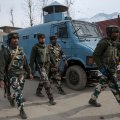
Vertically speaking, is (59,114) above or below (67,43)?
below

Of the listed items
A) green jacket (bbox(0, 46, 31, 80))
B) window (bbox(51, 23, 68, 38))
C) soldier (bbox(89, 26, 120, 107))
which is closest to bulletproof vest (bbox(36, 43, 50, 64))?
green jacket (bbox(0, 46, 31, 80))

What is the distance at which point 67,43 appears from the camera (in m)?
9.43

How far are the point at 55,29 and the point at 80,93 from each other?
239 centimetres

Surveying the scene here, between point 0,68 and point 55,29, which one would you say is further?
point 55,29

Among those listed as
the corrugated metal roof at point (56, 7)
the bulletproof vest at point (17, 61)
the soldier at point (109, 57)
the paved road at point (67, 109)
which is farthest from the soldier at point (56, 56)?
the corrugated metal roof at point (56, 7)

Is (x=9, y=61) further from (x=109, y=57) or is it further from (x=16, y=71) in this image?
(x=109, y=57)

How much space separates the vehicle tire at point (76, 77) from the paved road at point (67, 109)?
0.39 metres

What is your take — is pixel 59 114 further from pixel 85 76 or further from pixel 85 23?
pixel 85 23

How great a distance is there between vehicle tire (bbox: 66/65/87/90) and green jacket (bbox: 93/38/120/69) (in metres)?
2.71

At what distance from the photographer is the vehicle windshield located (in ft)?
30.9

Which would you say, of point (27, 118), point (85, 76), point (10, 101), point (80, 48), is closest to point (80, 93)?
point (85, 76)

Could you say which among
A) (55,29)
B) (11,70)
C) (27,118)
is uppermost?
(55,29)

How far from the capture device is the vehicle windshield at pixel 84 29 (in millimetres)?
9425

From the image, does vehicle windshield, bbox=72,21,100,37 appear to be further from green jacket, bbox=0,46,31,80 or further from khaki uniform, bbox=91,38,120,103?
green jacket, bbox=0,46,31,80
